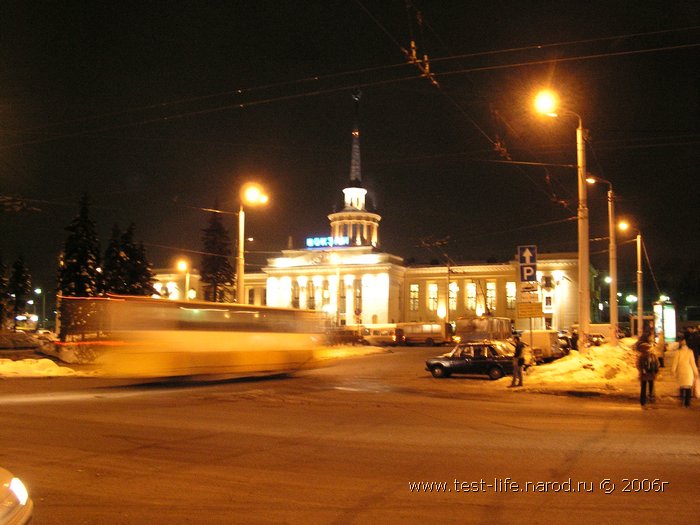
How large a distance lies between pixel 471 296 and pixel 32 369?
280 feet

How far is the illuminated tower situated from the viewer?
114938 millimetres

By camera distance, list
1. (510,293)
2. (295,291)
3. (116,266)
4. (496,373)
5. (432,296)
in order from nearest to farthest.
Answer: (496,373) < (116,266) < (510,293) < (432,296) < (295,291)

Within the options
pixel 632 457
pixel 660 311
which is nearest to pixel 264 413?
pixel 632 457

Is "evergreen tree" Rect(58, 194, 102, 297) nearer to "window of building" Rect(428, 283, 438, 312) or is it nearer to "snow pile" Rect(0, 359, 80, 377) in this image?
"snow pile" Rect(0, 359, 80, 377)

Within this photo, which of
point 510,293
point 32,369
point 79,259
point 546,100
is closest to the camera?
point 546,100

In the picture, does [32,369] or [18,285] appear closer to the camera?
[32,369]

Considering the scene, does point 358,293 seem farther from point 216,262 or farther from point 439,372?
point 439,372

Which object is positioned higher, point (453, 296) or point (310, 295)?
point (310, 295)

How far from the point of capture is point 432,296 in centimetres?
10994

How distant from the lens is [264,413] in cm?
1489

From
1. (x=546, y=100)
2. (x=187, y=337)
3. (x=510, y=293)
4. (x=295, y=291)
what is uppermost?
(x=546, y=100)

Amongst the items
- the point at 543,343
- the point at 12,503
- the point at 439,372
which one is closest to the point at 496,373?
the point at 439,372

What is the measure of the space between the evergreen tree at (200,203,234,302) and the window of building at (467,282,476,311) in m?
37.7

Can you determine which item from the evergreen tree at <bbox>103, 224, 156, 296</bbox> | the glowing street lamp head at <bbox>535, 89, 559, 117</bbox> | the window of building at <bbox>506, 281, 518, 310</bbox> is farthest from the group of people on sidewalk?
the window of building at <bbox>506, 281, 518, 310</bbox>
